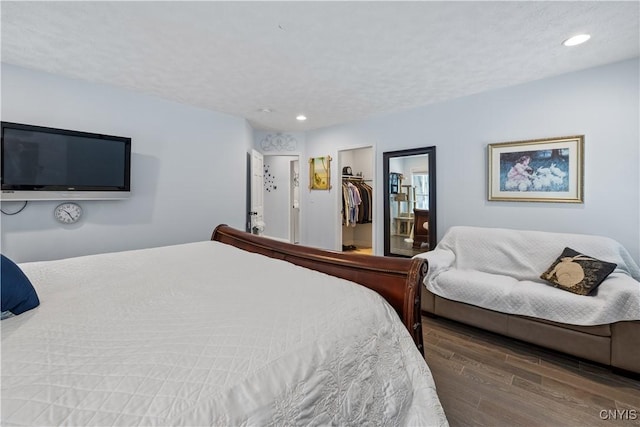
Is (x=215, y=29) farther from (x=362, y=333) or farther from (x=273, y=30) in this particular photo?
(x=362, y=333)

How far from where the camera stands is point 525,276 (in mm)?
2545

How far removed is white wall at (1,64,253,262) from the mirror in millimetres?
2139

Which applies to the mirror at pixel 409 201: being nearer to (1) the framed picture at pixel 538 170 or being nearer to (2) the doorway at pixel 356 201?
(2) the doorway at pixel 356 201

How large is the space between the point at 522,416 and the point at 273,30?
277cm

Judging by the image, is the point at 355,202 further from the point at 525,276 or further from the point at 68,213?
the point at 68,213

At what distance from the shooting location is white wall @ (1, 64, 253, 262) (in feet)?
8.59

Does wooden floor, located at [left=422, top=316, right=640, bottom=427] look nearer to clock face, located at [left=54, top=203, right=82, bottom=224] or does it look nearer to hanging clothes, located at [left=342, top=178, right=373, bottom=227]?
hanging clothes, located at [left=342, top=178, right=373, bottom=227]

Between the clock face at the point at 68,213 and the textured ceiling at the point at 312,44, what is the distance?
1.26 m

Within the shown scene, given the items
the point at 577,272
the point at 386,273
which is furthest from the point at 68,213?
the point at 577,272

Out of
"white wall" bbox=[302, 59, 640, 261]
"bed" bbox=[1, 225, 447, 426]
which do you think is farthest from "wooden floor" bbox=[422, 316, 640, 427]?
"white wall" bbox=[302, 59, 640, 261]

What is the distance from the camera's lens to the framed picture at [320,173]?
4.72 metres

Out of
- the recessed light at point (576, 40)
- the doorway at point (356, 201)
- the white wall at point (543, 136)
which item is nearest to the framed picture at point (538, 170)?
the white wall at point (543, 136)

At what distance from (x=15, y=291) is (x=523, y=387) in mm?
2577

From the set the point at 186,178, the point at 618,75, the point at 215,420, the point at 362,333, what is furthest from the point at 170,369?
the point at 618,75
